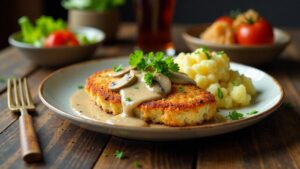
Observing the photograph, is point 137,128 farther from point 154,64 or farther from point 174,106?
point 154,64

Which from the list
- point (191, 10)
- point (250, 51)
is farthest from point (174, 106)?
point (191, 10)

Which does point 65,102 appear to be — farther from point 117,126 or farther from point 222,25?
point 222,25

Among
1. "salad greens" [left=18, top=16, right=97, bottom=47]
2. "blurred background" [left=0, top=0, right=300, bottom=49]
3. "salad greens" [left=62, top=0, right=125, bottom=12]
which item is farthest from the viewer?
"blurred background" [left=0, top=0, right=300, bottom=49]

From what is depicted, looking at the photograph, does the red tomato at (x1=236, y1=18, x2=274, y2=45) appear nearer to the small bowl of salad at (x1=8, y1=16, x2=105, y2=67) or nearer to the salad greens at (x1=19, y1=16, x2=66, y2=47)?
the small bowl of salad at (x1=8, y1=16, x2=105, y2=67)

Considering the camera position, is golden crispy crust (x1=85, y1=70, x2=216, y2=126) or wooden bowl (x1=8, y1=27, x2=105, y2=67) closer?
golden crispy crust (x1=85, y1=70, x2=216, y2=126)

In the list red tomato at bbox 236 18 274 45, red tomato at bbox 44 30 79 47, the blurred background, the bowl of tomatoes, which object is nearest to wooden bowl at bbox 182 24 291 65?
the bowl of tomatoes

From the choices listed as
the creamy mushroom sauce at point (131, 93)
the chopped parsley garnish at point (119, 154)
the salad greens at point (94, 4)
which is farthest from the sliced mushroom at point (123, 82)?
the salad greens at point (94, 4)

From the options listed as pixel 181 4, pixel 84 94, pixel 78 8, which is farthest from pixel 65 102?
pixel 181 4
